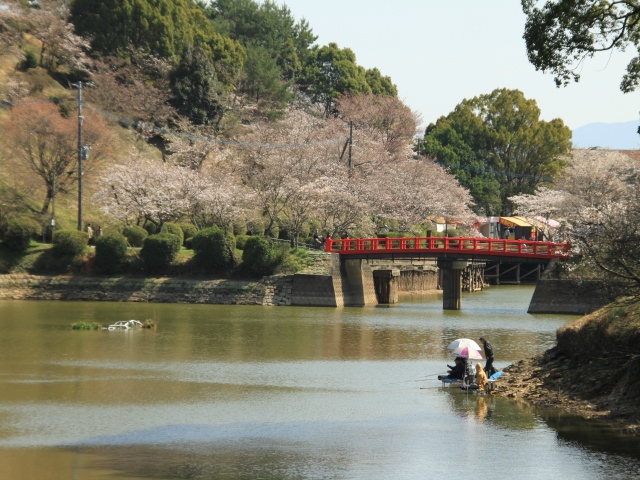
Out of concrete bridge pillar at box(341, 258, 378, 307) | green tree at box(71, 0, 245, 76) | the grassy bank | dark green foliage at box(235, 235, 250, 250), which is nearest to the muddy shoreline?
the grassy bank

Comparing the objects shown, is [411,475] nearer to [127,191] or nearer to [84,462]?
[84,462]

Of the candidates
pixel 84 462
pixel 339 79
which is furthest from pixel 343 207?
pixel 84 462

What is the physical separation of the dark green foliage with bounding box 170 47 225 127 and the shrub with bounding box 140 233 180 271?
24.9 meters

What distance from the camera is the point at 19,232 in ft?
193

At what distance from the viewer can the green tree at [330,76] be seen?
4237 inches

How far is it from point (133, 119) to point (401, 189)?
897 inches

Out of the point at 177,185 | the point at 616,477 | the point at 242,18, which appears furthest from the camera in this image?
the point at 242,18

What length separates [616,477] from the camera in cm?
2005

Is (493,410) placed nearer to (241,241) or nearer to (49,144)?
(241,241)

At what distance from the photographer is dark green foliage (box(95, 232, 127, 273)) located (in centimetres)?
5950

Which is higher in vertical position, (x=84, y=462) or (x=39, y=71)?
(x=39, y=71)

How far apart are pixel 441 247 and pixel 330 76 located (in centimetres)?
5171

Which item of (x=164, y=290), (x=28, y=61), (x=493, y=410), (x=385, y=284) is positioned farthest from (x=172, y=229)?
(x=493, y=410)

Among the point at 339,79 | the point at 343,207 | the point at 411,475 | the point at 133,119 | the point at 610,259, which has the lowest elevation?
the point at 411,475
